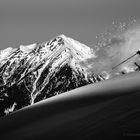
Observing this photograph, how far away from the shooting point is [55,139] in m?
58.3

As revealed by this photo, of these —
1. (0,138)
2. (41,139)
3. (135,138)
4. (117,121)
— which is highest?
(0,138)

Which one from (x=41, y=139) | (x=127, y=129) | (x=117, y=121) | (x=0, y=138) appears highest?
(x=0, y=138)

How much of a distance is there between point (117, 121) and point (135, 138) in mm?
17750

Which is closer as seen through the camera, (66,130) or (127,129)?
(127,129)

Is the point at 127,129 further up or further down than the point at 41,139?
further down

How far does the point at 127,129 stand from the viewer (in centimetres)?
4125

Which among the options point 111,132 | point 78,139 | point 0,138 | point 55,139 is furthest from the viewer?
point 0,138

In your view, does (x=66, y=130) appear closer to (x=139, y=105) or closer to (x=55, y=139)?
(x=55, y=139)

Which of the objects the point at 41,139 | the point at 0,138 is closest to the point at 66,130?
the point at 41,139

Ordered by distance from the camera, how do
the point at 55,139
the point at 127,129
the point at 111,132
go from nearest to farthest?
the point at 127,129, the point at 111,132, the point at 55,139

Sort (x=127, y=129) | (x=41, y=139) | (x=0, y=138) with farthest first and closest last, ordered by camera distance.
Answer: (x=0, y=138), (x=41, y=139), (x=127, y=129)

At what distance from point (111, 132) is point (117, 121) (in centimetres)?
599

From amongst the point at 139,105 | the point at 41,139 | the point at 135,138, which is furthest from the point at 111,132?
the point at 41,139

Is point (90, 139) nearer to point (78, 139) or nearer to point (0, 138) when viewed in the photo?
point (78, 139)
